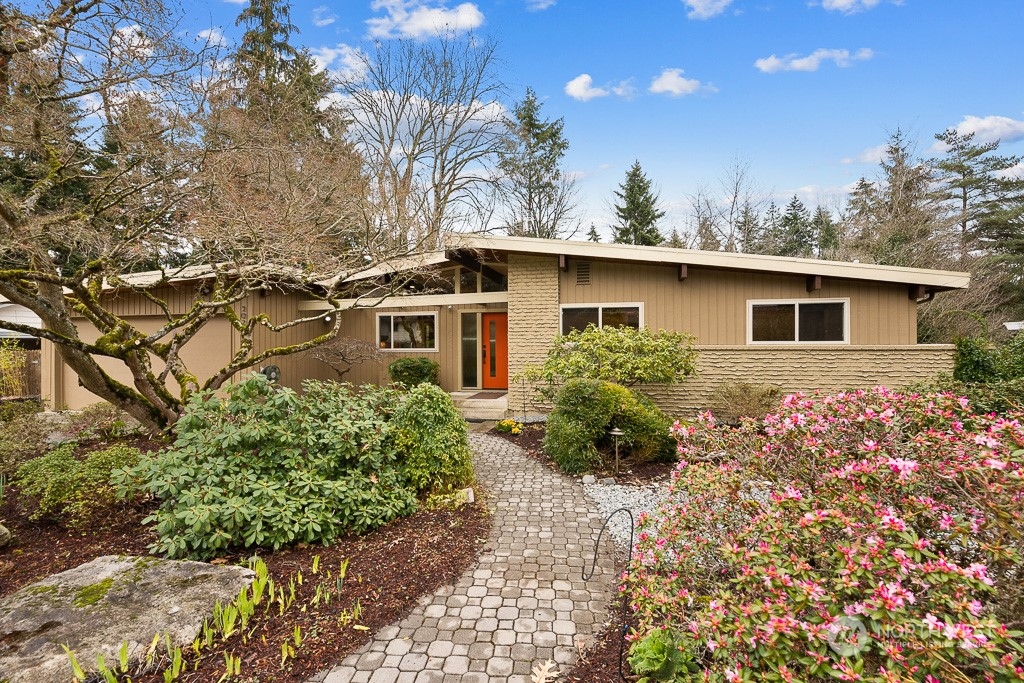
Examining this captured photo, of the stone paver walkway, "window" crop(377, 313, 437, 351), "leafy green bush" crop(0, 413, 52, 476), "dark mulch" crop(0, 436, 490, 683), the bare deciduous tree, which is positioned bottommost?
the stone paver walkway

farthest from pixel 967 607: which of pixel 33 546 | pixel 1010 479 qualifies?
pixel 33 546

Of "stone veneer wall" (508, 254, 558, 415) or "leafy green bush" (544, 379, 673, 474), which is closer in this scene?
"leafy green bush" (544, 379, 673, 474)

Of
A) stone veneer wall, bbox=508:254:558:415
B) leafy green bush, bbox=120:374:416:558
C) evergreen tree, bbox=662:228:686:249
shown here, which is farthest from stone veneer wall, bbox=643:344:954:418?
evergreen tree, bbox=662:228:686:249

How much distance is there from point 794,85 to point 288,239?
40.1ft

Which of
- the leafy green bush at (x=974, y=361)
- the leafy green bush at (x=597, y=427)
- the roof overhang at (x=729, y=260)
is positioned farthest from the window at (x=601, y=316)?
the leafy green bush at (x=974, y=361)

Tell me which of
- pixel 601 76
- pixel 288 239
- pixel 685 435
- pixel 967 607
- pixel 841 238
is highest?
pixel 601 76

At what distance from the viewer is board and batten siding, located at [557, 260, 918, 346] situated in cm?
866

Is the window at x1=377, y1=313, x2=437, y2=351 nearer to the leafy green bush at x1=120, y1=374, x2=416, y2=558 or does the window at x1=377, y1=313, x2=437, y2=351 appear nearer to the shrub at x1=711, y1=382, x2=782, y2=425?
the shrub at x1=711, y1=382, x2=782, y2=425

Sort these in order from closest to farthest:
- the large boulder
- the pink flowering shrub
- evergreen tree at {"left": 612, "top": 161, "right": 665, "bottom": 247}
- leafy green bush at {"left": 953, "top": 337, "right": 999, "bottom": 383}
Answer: the pink flowering shrub, the large boulder, leafy green bush at {"left": 953, "top": 337, "right": 999, "bottom": 383}, evergreen tree at {"left": 612, "top": 161, "right": 665, "bottom": 247}

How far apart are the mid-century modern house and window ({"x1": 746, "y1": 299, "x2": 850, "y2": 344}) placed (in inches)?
0.7

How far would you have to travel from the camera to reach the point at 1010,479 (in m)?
1.92

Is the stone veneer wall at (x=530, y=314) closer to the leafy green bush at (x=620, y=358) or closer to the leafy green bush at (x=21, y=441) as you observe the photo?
the leafy green bush at (x=620, y=358)

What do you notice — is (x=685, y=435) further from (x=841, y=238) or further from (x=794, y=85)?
(x=841, y=238)

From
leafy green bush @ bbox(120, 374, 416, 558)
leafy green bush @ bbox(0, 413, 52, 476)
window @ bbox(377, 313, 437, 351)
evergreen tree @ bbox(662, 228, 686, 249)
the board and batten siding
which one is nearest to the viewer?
leafy green bush @ bbox(120, 374, 416, 558)
